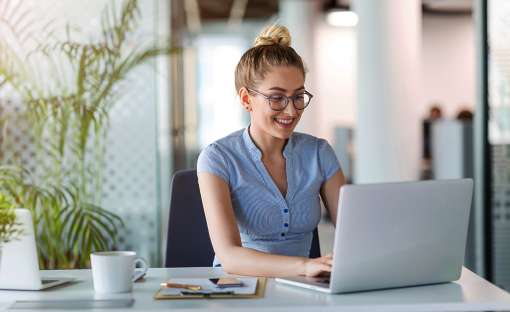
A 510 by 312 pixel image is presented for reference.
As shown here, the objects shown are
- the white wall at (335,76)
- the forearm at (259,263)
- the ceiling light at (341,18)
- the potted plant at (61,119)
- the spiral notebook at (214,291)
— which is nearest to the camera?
the spiral notebook at (214,291)

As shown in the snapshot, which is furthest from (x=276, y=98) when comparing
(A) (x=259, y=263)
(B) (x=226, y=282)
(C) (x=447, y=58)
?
(C) (x=447, y=58)

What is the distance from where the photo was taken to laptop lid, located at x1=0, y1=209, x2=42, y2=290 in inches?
72.0

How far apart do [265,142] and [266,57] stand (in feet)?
0.86

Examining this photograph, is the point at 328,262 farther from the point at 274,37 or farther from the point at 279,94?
the point at 274,37

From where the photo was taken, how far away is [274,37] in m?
2.42

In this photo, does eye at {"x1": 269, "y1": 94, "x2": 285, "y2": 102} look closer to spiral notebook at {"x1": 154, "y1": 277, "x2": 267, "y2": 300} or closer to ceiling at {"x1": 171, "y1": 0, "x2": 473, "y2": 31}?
spiral notebook at {"x1": 154, "y1": 277, "x2": 267, "y2": 300}

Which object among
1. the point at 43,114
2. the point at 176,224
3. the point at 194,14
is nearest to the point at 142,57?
the point at 43,114

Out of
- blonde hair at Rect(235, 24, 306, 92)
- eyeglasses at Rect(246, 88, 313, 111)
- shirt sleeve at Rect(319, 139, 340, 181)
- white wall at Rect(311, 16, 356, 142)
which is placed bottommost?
shirt sleeve at Rect(319, 139, 340, 181)

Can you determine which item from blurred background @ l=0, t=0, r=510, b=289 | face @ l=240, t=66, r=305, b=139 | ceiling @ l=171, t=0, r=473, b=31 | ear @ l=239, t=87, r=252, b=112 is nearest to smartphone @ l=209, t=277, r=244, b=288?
face @ l=240, t=66, r=305, b=139

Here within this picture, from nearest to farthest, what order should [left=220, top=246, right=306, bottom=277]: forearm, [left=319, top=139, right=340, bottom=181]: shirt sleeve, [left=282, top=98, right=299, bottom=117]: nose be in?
[left=220, top=246, right=306, bottom=277]: forearm → [left=282, top=98, right=299, bottom=117]: nose → [left=319, top=139, right=340, bottom=181]: shirt sleeve

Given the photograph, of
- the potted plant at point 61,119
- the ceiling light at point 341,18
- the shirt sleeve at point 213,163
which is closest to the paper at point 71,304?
the shirt sleeve at point 213,163

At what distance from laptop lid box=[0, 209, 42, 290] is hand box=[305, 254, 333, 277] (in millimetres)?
632

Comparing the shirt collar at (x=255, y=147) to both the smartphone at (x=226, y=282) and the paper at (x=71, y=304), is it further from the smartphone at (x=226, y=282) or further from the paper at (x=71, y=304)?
the paper at (x=71, y=304)

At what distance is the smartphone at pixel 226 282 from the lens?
1.82 metres
